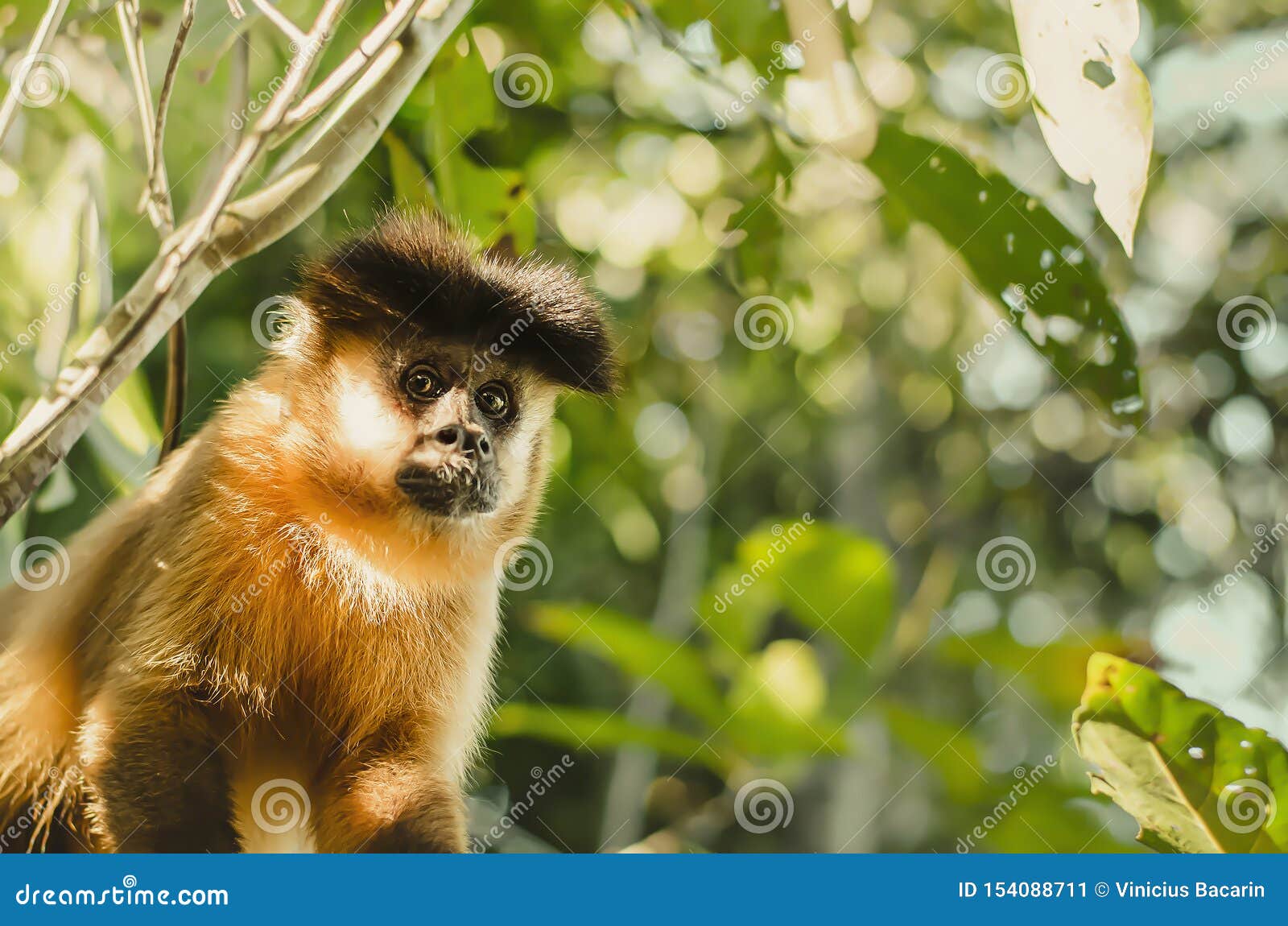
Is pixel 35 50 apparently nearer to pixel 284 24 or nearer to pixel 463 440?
pixel 284 24

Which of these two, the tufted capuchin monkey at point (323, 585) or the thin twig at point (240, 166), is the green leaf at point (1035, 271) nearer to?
the tufted capuchin monkey at point (323, 585)

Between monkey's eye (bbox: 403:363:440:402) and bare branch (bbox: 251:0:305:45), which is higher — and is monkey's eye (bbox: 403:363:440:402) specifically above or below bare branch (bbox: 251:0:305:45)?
below

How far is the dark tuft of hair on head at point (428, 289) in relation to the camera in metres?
3.21

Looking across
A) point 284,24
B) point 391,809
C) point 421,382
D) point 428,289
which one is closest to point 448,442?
point 421,382

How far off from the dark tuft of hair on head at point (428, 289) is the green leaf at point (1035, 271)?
3.89 ft

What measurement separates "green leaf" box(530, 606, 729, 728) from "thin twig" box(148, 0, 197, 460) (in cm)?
119

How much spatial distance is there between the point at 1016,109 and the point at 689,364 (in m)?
2.05

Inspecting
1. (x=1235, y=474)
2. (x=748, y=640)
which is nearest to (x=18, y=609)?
(x=748, y=640)

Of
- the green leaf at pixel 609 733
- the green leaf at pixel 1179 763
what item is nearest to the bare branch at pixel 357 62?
the green leaf at pixel 1179 763

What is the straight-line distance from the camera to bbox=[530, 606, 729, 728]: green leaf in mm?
3297

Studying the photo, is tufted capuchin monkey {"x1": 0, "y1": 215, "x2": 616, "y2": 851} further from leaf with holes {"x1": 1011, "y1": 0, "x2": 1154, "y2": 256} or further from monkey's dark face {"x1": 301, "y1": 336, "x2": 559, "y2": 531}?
leaf with holes {"x1": 1011, "y1": 0, "x2": 1154, "y2": 256}

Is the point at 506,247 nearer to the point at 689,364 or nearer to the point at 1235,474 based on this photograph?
the point at 689,364

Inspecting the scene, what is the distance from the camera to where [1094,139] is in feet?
6.70

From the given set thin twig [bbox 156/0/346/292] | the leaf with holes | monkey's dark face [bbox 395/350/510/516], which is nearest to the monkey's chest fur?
monkey's dark face [bbox 395/350/510/516]
